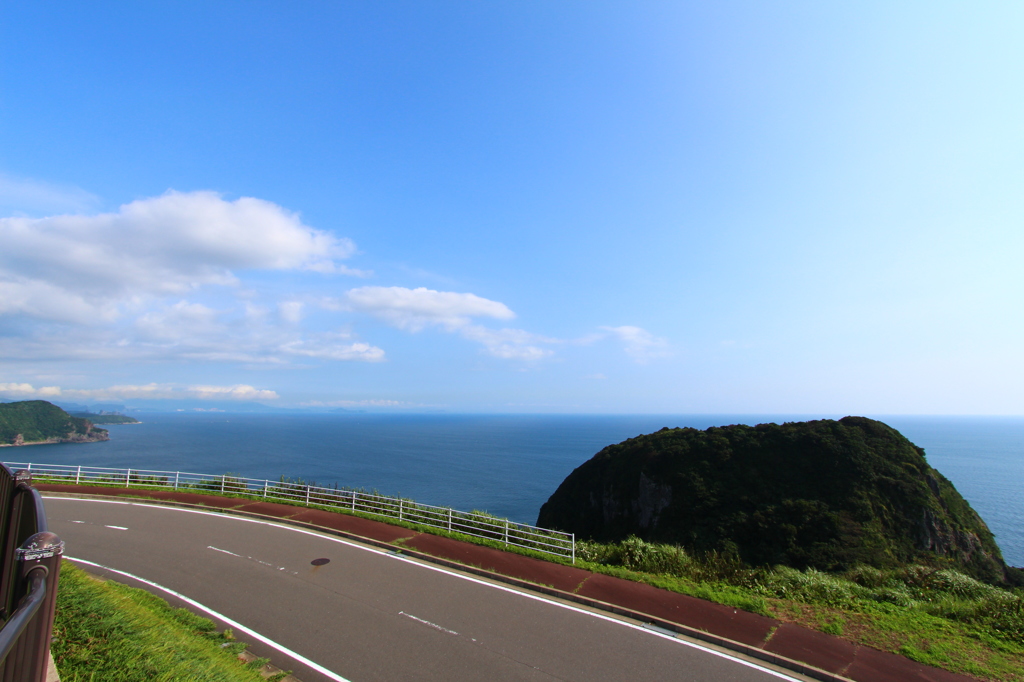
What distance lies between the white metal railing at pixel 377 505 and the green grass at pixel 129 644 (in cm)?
689

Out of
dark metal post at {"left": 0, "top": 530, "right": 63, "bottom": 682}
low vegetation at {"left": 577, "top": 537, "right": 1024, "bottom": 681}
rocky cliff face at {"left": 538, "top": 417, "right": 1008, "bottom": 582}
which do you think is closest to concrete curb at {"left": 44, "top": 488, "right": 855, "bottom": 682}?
low vegetation at {"left": 577, "top": 537, "right": 1024, "bottom": 681}

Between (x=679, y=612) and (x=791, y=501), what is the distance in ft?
91.6

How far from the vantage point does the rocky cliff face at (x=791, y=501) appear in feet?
94.1

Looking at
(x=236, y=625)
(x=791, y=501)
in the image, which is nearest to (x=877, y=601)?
(x=236, y=625)

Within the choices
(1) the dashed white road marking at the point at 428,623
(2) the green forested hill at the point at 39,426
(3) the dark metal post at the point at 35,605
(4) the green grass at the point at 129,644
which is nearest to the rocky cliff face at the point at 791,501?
(1) the dashed white road marking at the point at 428,623

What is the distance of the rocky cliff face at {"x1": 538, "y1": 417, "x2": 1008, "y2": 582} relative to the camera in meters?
28.7

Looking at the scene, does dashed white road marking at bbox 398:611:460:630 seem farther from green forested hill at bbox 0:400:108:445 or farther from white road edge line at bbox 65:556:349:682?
green forested hill at bbox 0:400:108:445

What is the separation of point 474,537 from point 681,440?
33.8 meters

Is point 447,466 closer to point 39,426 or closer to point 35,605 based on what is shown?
point 35,605

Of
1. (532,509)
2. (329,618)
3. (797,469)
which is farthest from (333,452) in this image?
(329,618)

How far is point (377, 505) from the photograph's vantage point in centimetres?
1817

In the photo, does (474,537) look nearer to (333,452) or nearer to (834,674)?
(834,674)

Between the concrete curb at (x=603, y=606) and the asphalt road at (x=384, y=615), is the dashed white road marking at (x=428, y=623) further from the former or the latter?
the concrete curb at (x=603, y=606)

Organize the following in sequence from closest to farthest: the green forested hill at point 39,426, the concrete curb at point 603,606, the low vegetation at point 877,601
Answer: the concrete curb at point 603,606
the low vegetation at point 877,601
the green forested hill at point 39,426
